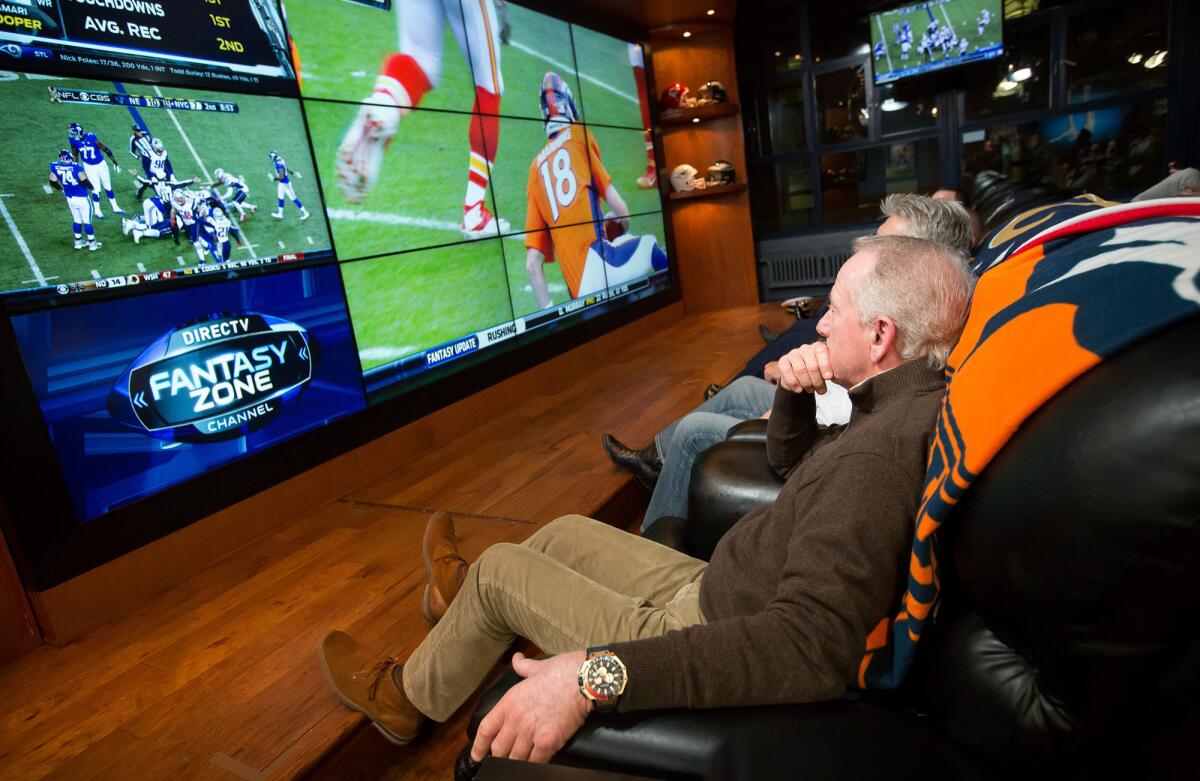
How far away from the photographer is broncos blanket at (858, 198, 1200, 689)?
556mm

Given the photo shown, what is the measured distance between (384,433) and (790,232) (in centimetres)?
513

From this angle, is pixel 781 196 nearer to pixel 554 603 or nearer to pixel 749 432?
pixel 749 432

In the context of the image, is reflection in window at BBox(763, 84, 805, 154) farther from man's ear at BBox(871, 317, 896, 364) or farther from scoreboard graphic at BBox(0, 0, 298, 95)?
man's ear at BBox(871, 317, 896, 364)

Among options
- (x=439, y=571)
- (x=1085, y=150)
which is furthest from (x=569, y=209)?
(x=1085, y=150)

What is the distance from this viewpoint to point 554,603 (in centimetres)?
115

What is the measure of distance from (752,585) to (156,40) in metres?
2.52

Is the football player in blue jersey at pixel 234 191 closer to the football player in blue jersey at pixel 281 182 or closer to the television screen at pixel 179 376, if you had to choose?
the football player in blue jersey at pixel 281 182

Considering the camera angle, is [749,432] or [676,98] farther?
[676,98]

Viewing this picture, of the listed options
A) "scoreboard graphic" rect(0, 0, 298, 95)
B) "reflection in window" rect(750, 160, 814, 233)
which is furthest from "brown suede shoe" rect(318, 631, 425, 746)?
"reflection in window" rect(750, 160, 814, 233)

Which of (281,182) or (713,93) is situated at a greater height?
(713,93)

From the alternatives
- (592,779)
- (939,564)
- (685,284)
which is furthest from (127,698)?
(685,284)

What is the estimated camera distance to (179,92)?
2227 mm

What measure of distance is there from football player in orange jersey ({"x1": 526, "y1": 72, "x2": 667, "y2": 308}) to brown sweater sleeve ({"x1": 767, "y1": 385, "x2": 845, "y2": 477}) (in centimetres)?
266

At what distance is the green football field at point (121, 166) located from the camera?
186cm
